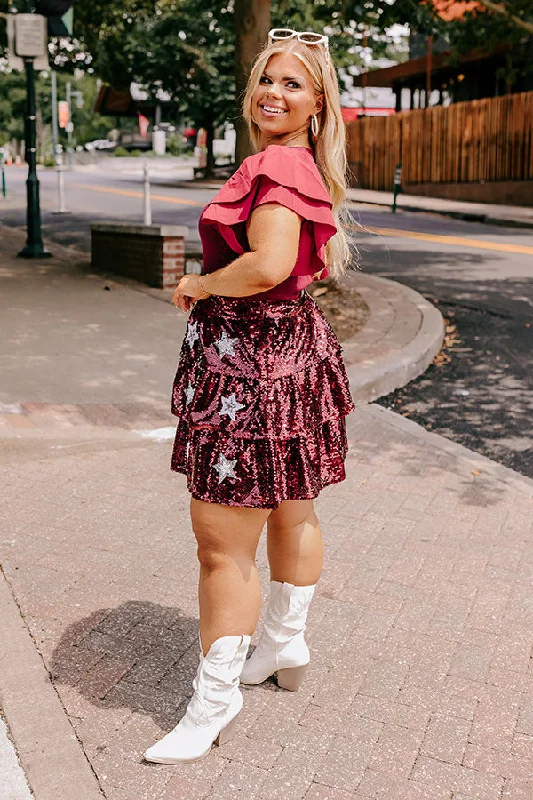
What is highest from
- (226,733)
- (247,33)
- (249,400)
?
(247,33)

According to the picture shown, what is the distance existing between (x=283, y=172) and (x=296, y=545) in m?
1.13

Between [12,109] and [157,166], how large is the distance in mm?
33019

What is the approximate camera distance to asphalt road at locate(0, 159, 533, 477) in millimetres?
6500

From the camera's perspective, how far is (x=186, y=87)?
43.0 metres

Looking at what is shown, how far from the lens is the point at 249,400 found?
2.70 meters

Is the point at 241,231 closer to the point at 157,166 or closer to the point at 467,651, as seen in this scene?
the point at 467,651

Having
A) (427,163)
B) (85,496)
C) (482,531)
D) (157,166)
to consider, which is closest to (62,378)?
(85,496)

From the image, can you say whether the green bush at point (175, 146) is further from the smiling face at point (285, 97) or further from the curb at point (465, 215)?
the smiling face at point (285, 97)

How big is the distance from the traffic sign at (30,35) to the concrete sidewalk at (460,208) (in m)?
8.21

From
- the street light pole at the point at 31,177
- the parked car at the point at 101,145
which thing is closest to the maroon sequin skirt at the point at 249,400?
the street light pole at the point at 31,177

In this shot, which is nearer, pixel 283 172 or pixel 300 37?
pixel 283 172

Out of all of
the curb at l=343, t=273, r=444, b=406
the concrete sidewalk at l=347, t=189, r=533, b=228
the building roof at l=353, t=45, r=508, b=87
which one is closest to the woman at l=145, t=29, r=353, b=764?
the curb at l=343, t=273, r=444, b=406

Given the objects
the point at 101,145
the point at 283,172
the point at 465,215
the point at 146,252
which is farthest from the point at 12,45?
the point at 101,145

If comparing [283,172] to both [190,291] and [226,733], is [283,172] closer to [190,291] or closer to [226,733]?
[190,291]
